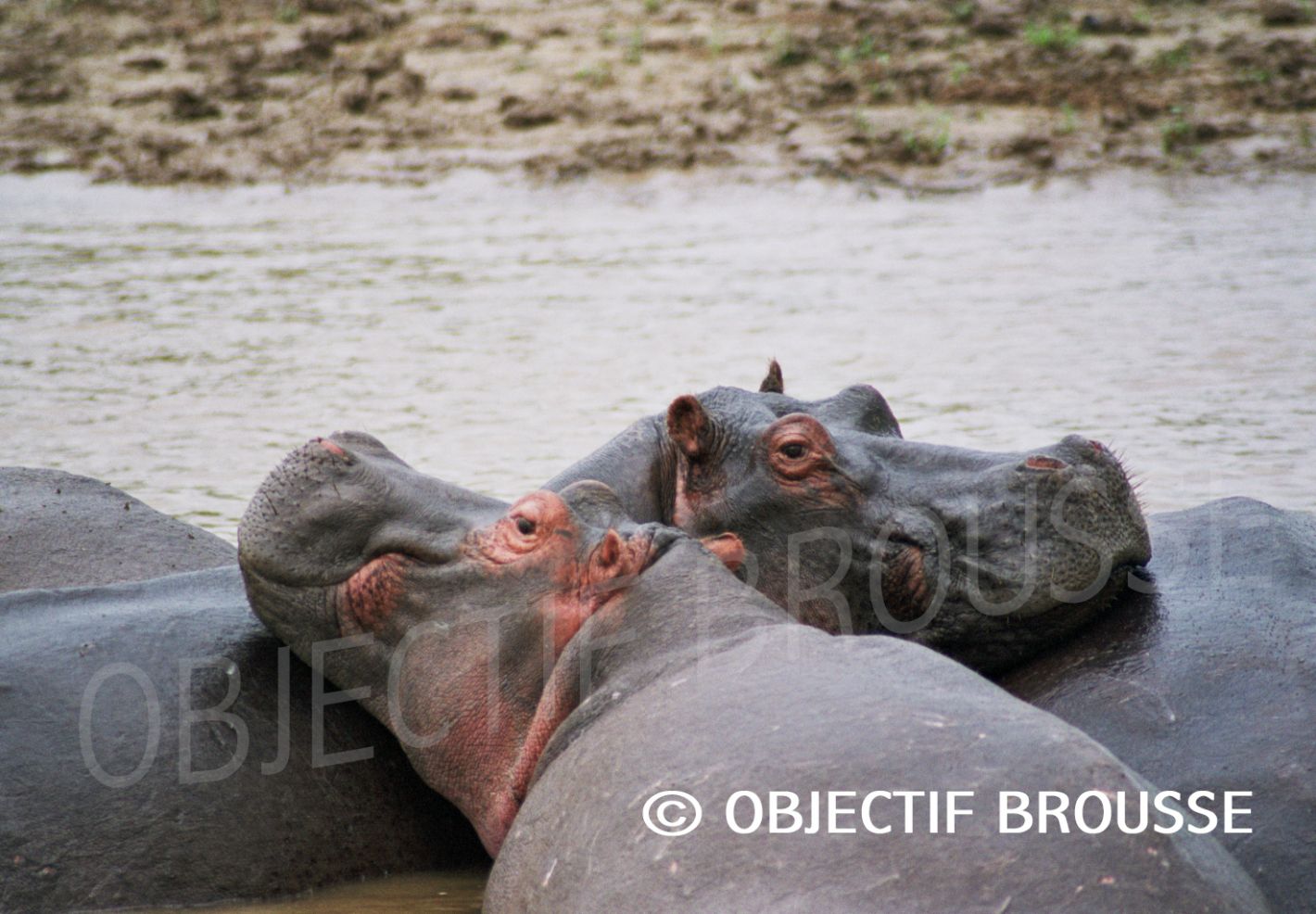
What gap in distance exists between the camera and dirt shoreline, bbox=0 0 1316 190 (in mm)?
13766

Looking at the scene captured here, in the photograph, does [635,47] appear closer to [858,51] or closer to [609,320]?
[858,51]

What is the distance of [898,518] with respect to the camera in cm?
382

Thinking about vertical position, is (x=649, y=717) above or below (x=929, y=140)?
above

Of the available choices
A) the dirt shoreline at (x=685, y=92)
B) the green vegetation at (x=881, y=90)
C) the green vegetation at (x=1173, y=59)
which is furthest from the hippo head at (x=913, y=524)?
the green vegetation at (x=1173, y=59)

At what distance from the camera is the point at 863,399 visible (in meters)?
4.20

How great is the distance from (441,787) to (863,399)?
134 cm

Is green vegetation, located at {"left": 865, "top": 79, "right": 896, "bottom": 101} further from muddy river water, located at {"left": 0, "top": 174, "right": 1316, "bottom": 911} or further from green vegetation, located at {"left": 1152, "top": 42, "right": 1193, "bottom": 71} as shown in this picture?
green vegetation, located at {"left": 1152, "top": 42, "right": 1193, "bottom": 71}

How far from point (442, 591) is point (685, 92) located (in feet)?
37.3

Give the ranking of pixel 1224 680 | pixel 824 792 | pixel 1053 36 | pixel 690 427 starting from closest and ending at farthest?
pixel 824 792, pixel 1224 680, pixel 690 427, pixel 1053 36

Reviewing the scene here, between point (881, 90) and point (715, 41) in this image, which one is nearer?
point (881, 90)

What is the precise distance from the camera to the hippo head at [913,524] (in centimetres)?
368

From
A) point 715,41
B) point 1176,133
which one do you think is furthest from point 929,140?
point 715,41

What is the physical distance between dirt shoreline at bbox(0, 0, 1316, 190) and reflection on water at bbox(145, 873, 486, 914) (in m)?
10.3
